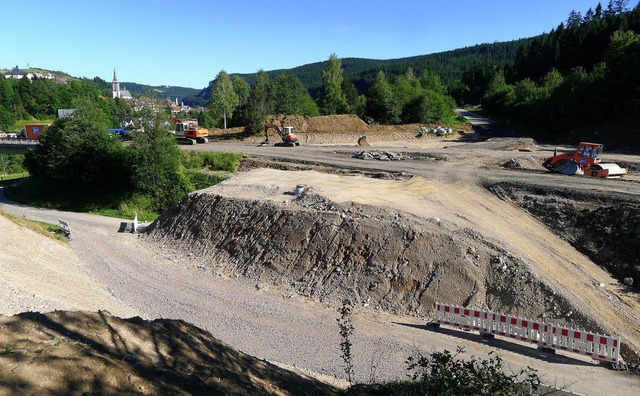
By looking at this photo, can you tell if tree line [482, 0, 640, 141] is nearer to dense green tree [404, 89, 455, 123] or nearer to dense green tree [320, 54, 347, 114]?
dense green tree [404, 89, 455, 123]

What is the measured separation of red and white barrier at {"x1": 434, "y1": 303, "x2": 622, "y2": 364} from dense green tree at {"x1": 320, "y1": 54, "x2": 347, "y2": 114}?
56.1 meters

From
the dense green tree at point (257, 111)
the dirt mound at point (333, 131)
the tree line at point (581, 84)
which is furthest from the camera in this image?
the dense green tree at point (257, 111)

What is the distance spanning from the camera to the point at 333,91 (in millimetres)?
68250

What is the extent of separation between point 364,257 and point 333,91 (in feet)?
182

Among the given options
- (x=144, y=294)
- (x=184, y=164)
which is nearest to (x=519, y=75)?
(x=184, y=164)

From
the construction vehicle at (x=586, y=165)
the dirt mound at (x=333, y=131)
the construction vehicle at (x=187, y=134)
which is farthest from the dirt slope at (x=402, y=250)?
the dirt mound at (x=333, y=131)

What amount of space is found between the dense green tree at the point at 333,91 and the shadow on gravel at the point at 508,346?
5607cm

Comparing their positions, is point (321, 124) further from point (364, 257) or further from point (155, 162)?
point (364, 257)

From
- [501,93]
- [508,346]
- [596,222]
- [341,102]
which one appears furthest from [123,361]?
[501,93]

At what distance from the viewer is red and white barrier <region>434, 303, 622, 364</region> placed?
36.2 ft

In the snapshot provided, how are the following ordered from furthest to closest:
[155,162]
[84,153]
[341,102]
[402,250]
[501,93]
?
[501,93]
[341,102]
[84,153]
[155,162]
[402,250]

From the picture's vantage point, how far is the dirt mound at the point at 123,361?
5.57 meters

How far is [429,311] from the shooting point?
14.2 metres

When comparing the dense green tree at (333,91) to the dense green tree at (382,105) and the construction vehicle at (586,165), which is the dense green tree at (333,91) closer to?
the dense green tree at (382,105)
